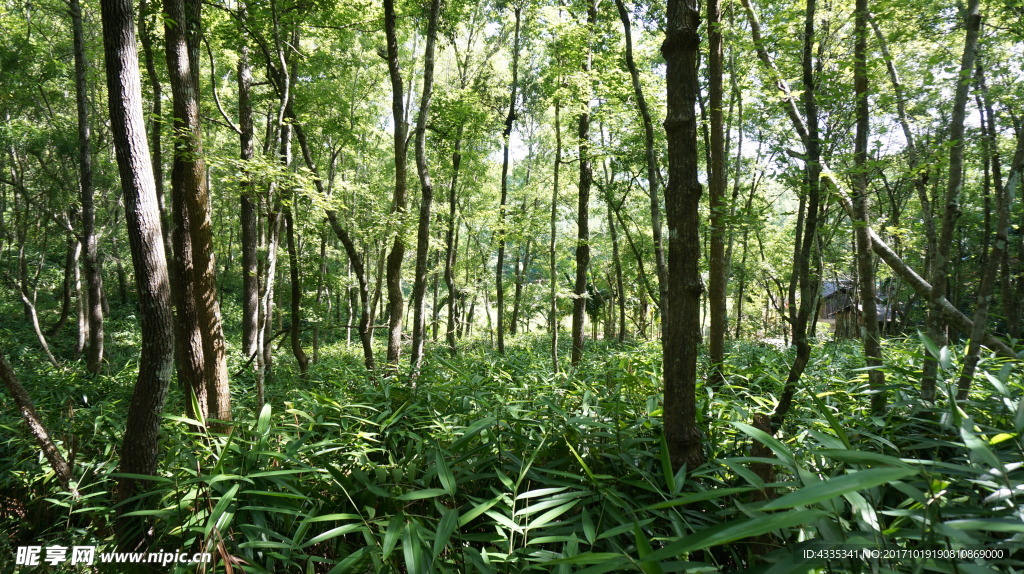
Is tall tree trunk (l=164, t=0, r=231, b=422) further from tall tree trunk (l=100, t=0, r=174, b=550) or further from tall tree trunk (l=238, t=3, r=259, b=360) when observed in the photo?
tall tree trunk (l=238, t=3, r=259, b=360)

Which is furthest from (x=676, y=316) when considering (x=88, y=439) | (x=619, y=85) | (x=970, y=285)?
(x=970, y=285)

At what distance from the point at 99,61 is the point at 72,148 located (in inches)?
82.2

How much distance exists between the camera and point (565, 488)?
196 cm

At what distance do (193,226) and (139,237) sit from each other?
1030 millimetres

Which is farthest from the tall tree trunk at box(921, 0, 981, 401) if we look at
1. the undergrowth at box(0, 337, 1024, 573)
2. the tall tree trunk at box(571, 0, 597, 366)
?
the tall tree trunk at box(571, 0, 597, 366)

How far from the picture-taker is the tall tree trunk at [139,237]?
289 cm

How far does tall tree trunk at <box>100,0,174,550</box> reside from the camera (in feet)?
9.48

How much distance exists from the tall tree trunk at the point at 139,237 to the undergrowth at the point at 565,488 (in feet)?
1.12

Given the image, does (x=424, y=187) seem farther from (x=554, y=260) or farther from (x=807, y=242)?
(x=807, y=242)

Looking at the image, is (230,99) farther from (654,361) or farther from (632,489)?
(632,489)

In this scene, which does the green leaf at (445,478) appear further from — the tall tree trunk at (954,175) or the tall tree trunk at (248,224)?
the tall tree trunk at (248,224)

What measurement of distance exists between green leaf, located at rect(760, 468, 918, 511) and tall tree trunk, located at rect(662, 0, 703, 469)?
1106 mm

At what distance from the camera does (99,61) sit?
10.0 m

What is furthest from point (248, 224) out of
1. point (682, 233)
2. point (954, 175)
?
point (954, 175)
